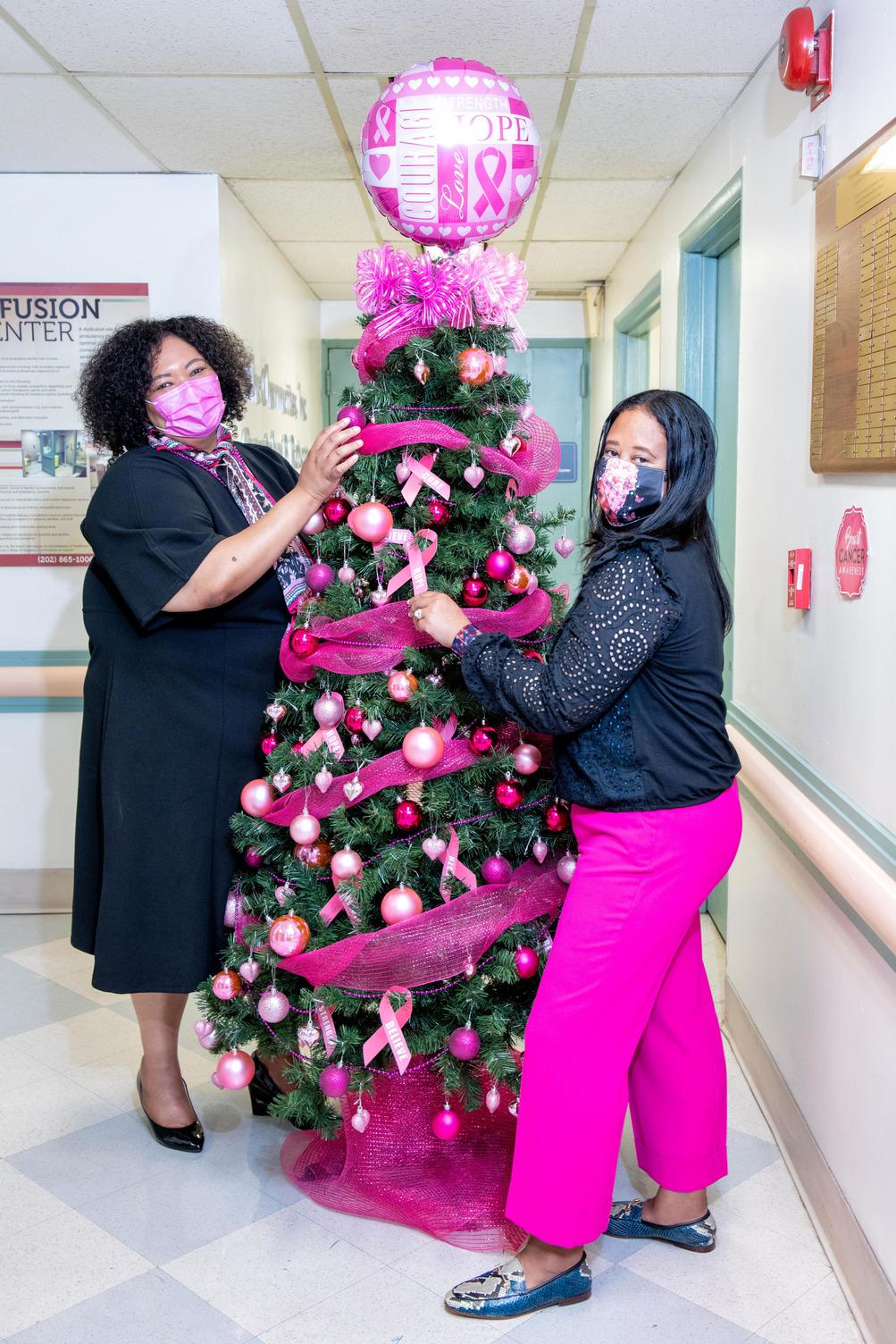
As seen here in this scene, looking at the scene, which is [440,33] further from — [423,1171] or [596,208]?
[423,1171]

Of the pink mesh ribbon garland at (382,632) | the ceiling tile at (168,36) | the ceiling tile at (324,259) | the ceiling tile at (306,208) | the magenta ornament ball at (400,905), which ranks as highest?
the ceiling tile at (324,259)

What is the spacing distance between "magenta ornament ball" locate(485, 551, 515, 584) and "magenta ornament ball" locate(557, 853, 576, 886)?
50 cm

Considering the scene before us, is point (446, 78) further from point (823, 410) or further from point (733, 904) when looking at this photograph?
point (733, 904)

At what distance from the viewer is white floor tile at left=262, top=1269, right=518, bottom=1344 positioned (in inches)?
70.7

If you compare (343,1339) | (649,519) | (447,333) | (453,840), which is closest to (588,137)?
(447,333)

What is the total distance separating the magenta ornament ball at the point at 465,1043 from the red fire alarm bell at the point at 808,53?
1826 millimetres

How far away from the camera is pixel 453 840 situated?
190 cm

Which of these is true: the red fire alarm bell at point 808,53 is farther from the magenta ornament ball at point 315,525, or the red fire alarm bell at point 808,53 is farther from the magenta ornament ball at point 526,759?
the magenta ornament ball at point 526,759

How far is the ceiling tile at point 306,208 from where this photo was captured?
12.7ft

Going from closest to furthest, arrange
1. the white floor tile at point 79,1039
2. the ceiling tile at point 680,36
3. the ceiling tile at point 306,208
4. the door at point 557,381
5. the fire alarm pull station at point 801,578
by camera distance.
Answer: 1. the fire alarm pull station at point 801,578
2. the ceiling tile at point 680,36
3. the white floor tile at point 79,1039
4. the ceiling tile at point 306,208
5. the door at point 557,381

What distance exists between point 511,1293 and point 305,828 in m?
0.81

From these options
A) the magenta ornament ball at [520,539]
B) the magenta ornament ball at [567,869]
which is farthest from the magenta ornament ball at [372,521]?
the magenta ornament ball at [567,869]

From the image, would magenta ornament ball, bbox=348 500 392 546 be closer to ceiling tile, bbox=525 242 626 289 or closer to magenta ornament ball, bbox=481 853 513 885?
magenta ornament ball, bbox=481 853 513 885

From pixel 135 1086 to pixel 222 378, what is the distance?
162cm
